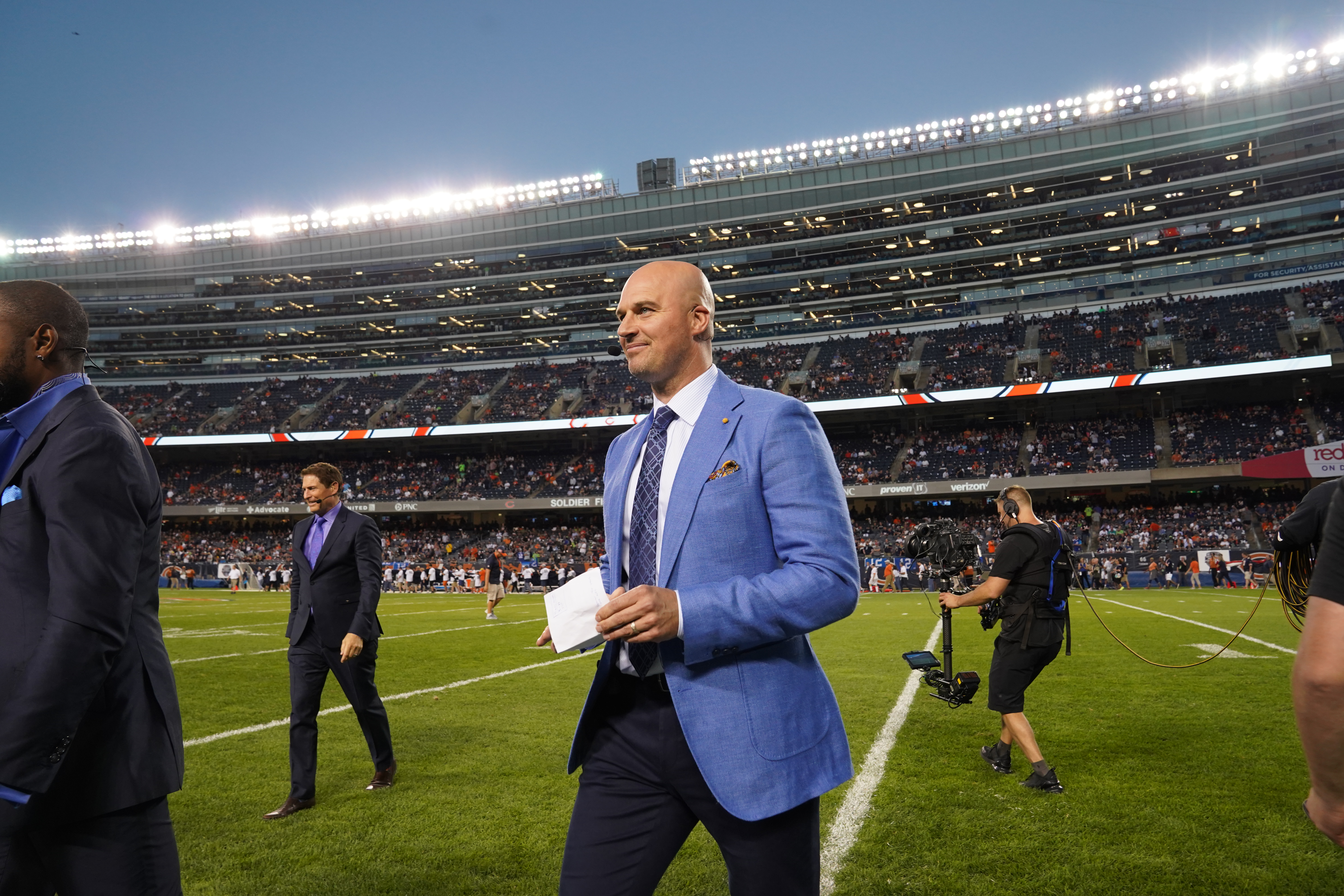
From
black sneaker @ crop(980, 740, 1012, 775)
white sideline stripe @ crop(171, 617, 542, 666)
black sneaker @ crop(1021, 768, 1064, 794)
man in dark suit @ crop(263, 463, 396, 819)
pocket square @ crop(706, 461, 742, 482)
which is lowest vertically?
white sideline stripe @ crop(171, 617, 542, 666)

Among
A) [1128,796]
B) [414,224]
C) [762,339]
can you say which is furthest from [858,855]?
[414,224]

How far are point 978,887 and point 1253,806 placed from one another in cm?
265

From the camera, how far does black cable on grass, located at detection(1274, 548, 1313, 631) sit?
311cm

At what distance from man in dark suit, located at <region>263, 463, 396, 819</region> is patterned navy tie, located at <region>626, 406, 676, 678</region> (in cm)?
405

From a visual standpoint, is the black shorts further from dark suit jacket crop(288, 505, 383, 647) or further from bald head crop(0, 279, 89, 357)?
bald head crop(0, 279, 89, 357)

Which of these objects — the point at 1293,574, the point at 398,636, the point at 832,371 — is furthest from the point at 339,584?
the point at 832,371

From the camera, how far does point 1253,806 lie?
17.6 ft

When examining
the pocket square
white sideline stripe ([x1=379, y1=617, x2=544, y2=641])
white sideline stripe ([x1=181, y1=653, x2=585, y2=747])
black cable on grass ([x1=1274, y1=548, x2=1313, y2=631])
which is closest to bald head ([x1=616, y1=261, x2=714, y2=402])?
the pocket square

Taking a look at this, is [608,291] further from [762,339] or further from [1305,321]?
[1305,321]

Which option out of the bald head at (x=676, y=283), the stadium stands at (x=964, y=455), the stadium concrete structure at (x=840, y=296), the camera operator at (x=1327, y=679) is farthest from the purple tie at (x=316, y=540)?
the stadium stands at (x=964, y=455)

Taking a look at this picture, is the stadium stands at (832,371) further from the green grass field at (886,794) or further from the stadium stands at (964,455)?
the green grass field at (886,794)

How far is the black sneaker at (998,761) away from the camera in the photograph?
6.35 m

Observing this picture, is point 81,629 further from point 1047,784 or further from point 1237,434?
point 1237,434

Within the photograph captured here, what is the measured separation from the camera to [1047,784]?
583 cm
